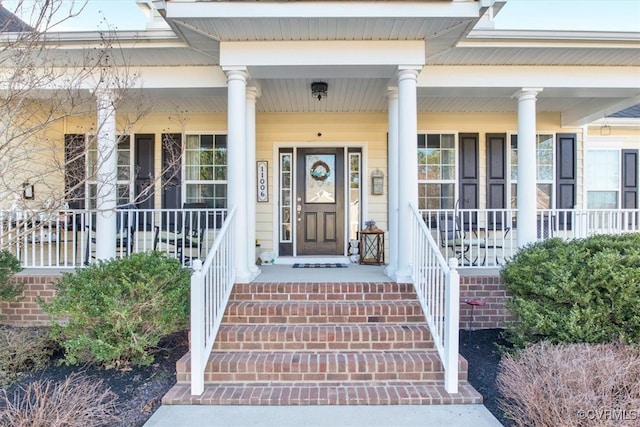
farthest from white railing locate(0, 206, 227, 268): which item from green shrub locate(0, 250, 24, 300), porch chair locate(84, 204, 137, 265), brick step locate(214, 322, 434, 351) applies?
brick step locate(214, 322, 434, 351)

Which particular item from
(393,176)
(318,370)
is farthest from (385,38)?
(318,370)

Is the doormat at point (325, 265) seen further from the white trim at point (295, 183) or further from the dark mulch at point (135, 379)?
the dark mulch at point (135, 379)

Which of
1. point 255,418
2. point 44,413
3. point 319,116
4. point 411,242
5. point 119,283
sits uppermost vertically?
point 319,116

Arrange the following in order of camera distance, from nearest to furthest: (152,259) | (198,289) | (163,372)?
(198,289)
(163,372)
(152,259)

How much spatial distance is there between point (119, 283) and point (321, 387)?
2.11 m

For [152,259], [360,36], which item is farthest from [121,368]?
[360,36]

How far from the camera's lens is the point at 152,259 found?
3.80 metres

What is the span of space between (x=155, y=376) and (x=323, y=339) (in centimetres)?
153

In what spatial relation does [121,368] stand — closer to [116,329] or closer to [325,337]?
[116,329]

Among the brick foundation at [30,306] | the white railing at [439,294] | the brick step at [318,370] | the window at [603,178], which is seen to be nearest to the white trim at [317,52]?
the white railing at [439,294]

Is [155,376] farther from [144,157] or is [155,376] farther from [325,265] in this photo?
[144,157]

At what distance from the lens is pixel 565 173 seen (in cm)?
656

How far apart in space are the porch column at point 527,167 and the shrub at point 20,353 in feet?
18.0

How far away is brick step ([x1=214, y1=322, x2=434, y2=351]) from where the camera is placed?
3.45 meters
